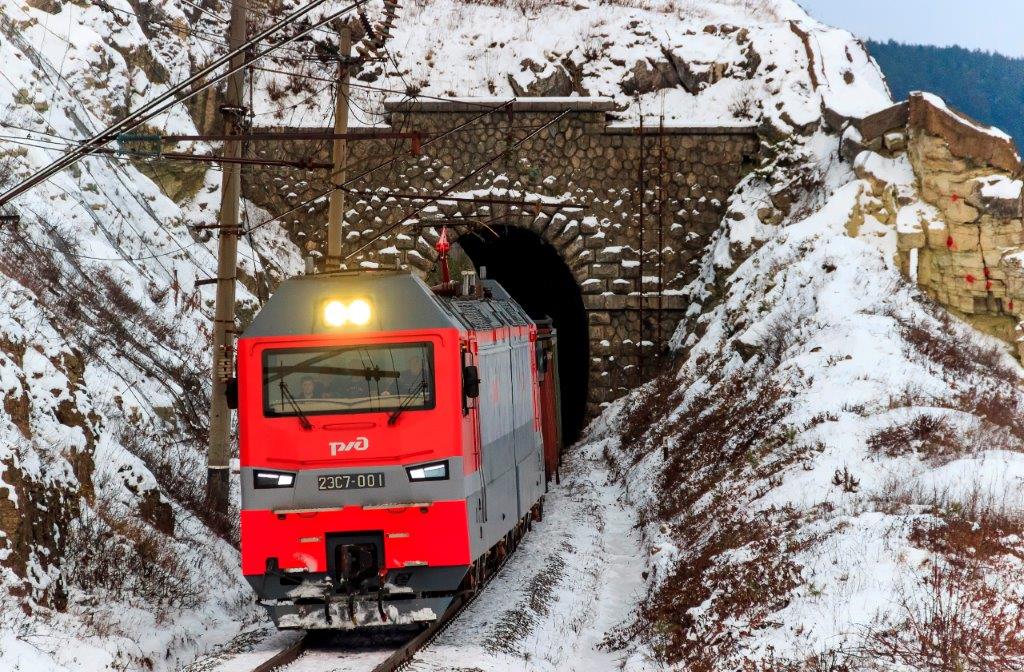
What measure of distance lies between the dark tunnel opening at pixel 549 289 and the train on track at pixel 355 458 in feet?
58.8

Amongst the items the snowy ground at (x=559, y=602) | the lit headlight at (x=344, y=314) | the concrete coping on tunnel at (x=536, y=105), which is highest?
the concrete coping on tunnel at (x=536, y=105)

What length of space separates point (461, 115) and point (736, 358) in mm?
10216

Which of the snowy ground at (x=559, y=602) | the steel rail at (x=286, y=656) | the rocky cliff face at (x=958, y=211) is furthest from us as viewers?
the rocky cliff face at (x=958, y=211)

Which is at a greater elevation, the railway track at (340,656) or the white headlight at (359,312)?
the white headlight at (359,312)

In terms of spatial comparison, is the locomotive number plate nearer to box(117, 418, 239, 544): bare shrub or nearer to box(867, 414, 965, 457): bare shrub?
box(117, 418, 239, 544): bare shrub

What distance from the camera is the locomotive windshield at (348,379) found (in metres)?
10.4

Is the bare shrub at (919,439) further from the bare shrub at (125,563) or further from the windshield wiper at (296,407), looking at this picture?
the bare shrub at (125,563)

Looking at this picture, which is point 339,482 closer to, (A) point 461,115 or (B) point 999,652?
(B) point 999,652

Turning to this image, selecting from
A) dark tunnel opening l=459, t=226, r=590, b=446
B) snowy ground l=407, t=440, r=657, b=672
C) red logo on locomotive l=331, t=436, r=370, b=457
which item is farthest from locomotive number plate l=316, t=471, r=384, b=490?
dark tunnel opening l=459, t=226, r=590, b=446

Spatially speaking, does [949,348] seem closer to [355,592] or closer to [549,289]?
[355,592]

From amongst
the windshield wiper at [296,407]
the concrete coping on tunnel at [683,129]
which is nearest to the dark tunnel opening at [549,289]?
the concrete coping on tunnel at [683,129]

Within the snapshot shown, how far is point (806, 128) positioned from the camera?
86.2 feet

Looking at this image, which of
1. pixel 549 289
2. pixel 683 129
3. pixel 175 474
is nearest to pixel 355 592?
pixel 175 474

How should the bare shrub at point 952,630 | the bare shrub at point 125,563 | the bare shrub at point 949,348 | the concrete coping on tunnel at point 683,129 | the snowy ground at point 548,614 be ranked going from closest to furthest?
the bare shrub at point 952,630, the snowy ground at point 548,614, the bare shrub at point 125,563, the bare shrub at point 949,348, the concrete coping on tunnel at point 683,129
